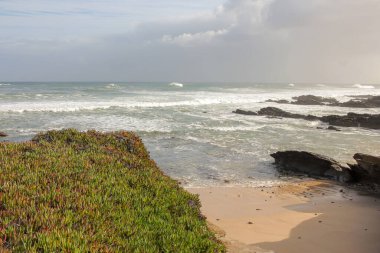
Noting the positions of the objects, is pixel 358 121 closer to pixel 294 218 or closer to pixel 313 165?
pixel 313 165

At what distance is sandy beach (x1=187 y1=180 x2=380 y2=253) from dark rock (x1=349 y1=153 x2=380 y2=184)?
4.65 feet

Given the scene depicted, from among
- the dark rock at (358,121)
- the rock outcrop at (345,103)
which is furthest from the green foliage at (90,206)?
the rock outcrop at (345,103)

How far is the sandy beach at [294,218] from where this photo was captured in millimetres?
9570

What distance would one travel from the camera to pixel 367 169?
1575 cm

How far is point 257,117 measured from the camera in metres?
42.1

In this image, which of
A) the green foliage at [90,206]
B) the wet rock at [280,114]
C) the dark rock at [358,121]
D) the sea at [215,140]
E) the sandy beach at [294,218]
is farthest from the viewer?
the wet rock at [280,114]

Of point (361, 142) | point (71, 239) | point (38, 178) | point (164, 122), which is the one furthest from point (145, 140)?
point (71, 239)

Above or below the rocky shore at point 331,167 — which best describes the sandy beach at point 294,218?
below

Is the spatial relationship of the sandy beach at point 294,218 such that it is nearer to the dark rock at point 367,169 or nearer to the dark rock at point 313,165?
the dark rock at point 313,165

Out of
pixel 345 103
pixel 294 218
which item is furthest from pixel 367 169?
pixel 345 103

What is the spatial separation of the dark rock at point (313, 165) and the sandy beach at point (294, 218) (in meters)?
1.31

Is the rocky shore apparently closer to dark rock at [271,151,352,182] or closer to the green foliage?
dark rock at [271,151,352,182]

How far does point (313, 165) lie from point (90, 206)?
14090 millimetres

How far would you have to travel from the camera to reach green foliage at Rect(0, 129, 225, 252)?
15.7 feet
